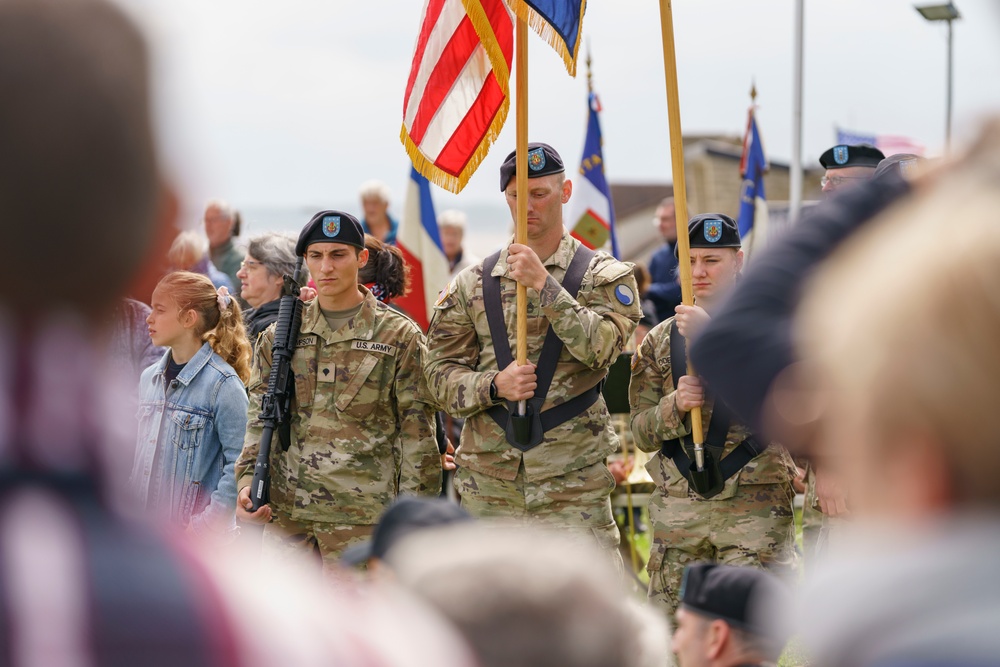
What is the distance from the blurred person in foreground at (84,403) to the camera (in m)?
0.93

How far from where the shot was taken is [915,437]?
104 centimetres

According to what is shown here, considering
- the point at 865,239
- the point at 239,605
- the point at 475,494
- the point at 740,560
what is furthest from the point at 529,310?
the point at 239,605

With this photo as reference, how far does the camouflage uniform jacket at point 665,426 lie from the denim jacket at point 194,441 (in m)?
1.88

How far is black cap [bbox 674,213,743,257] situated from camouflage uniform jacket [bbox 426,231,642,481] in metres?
0.45

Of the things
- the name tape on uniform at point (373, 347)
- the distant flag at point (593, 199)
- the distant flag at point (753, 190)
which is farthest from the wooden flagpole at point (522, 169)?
the distant flag at point (753, 190)

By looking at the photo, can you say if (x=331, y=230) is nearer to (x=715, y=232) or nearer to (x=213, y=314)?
(x=213, y=314)

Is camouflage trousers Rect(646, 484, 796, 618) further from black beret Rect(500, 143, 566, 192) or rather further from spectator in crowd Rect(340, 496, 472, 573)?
spectator in crowd Rect(340, 496, 472, 573)

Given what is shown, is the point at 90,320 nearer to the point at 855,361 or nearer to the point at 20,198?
the point at 20,198

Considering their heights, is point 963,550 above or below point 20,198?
below

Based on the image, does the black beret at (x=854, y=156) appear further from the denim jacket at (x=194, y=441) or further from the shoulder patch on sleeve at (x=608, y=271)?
the denim jacket at (x=194, y=441)

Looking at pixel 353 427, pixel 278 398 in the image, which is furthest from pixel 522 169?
pixel 278 398

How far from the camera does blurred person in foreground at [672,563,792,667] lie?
2.93 m

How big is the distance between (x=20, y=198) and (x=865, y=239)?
2.82 ft

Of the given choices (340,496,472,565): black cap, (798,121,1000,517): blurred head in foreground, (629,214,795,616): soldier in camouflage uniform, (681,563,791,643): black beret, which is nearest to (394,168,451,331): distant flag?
(629,214,795,616): soldier in camouflage uniform
